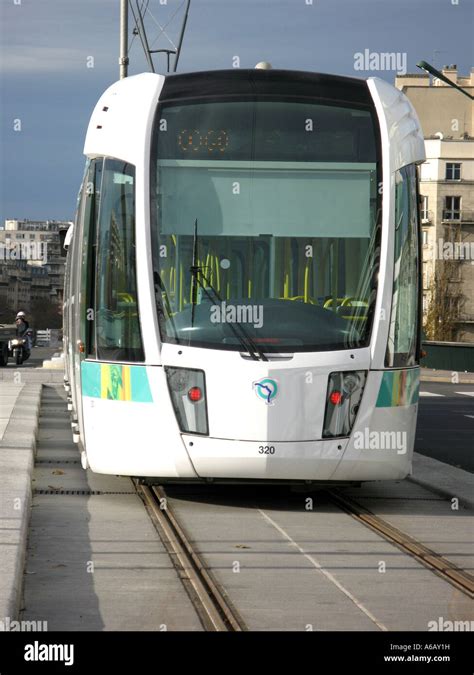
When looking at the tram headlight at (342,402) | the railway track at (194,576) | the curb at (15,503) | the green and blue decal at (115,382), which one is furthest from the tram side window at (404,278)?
the curb at (15,503)

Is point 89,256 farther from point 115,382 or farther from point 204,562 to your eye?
point 204,562

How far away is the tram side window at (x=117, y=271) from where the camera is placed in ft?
36.5

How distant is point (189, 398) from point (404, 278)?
A: 198 cm

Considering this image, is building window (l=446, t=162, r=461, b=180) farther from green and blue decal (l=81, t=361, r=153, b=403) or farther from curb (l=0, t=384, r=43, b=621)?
green and blue decal (l=81, t=361, r=153, b=403)

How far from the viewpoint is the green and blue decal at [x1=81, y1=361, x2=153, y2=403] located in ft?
35.9

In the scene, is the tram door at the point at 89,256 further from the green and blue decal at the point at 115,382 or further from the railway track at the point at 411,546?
the railway track at the point at 411,546

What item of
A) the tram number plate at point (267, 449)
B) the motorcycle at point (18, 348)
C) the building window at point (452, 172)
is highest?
the building window at point (452, 172)

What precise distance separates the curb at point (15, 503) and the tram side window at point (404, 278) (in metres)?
3.04

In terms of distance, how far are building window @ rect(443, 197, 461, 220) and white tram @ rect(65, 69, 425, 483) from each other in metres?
76.1

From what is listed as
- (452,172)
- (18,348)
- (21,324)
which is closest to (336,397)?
(21,324)

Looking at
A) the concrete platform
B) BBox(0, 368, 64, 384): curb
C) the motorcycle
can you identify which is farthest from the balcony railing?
the concrete platform

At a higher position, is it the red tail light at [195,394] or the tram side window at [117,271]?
the tram side window at [117,271]
